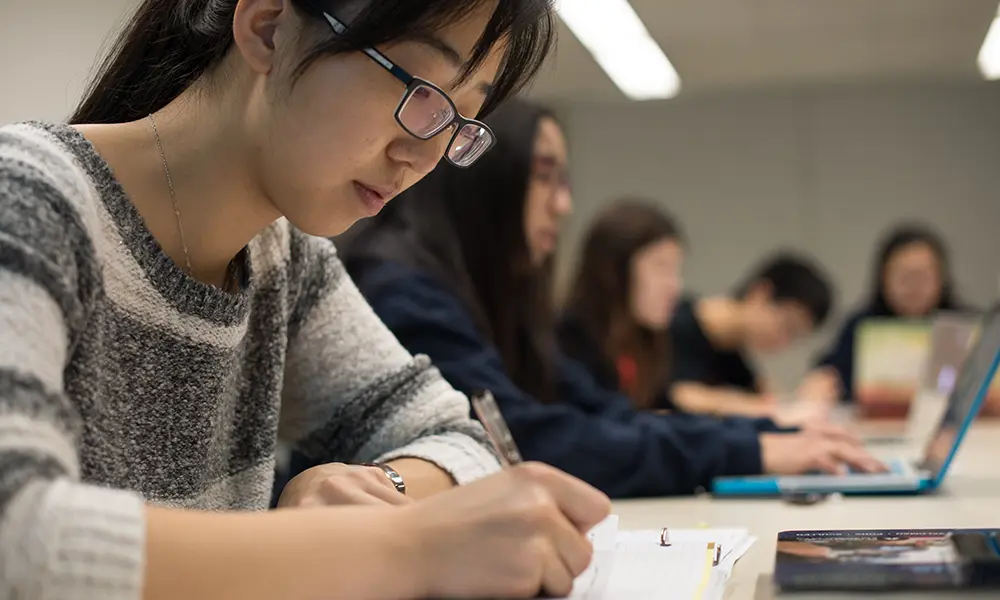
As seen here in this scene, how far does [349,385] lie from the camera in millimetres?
1135

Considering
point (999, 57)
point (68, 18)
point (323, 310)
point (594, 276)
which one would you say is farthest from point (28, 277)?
point (999, 57)

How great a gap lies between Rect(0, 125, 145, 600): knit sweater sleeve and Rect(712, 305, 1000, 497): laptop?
963 mm

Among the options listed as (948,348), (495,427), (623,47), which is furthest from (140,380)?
(623,47)

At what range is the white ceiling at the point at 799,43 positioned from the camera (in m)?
5.19

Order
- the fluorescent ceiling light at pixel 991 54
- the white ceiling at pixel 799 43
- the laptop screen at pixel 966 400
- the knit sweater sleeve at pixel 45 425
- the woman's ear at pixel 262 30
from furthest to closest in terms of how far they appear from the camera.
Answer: the fluorescent ceiling light at pixel 991 54
the white ceiling at pixel 799 43
the laptop screen at pixel 966 400
the woman's ear at pixel 262 30
the knit sweater sleeve at pixel 45 425

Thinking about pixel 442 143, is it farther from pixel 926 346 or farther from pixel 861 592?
pixel 926 346

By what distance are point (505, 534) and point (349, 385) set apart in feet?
1.72

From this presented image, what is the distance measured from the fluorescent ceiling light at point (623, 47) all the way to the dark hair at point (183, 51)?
2.90m

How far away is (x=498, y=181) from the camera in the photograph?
181cm

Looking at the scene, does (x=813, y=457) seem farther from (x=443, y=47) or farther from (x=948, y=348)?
(x=948, y=348)

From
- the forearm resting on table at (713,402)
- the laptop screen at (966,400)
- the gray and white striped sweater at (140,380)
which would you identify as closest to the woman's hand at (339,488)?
the gray and white striped sweater at (140,380)

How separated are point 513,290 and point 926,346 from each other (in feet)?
5.30

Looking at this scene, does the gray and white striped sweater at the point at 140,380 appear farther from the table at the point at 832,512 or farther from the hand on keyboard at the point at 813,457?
the hand on keyboard at the point at 813,457

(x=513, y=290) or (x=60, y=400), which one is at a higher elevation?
(x=513, y=290)
